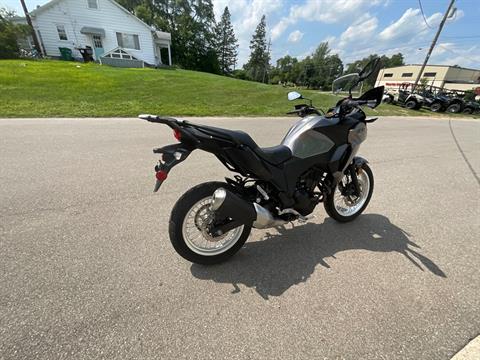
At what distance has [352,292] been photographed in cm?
184

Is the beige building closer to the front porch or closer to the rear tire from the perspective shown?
the rear tire

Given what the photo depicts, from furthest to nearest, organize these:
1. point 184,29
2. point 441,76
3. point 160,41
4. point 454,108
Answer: point 441,76 → point 184,29 → point 160,41 → point 454,108

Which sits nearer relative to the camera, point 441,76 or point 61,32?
point 61,32

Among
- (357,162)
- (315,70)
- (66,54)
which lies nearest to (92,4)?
(66,54)

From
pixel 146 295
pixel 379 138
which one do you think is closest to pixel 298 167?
pixel 146 295

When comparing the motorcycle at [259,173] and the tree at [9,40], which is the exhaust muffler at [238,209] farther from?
the tree at [9,40]

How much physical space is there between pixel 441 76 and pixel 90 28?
5889 centimetres

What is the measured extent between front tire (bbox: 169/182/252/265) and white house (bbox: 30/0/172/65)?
24669mm

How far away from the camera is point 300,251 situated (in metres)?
2.26

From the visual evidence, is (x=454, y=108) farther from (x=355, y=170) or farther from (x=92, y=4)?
(x=92, y=4)

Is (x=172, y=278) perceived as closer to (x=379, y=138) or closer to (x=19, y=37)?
(x=379, y=138)

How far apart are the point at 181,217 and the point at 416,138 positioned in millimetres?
8217

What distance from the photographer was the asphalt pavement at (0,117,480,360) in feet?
4.75

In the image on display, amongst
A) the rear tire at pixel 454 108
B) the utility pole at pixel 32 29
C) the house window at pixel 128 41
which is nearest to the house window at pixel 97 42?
the house window at pixel 128 41
